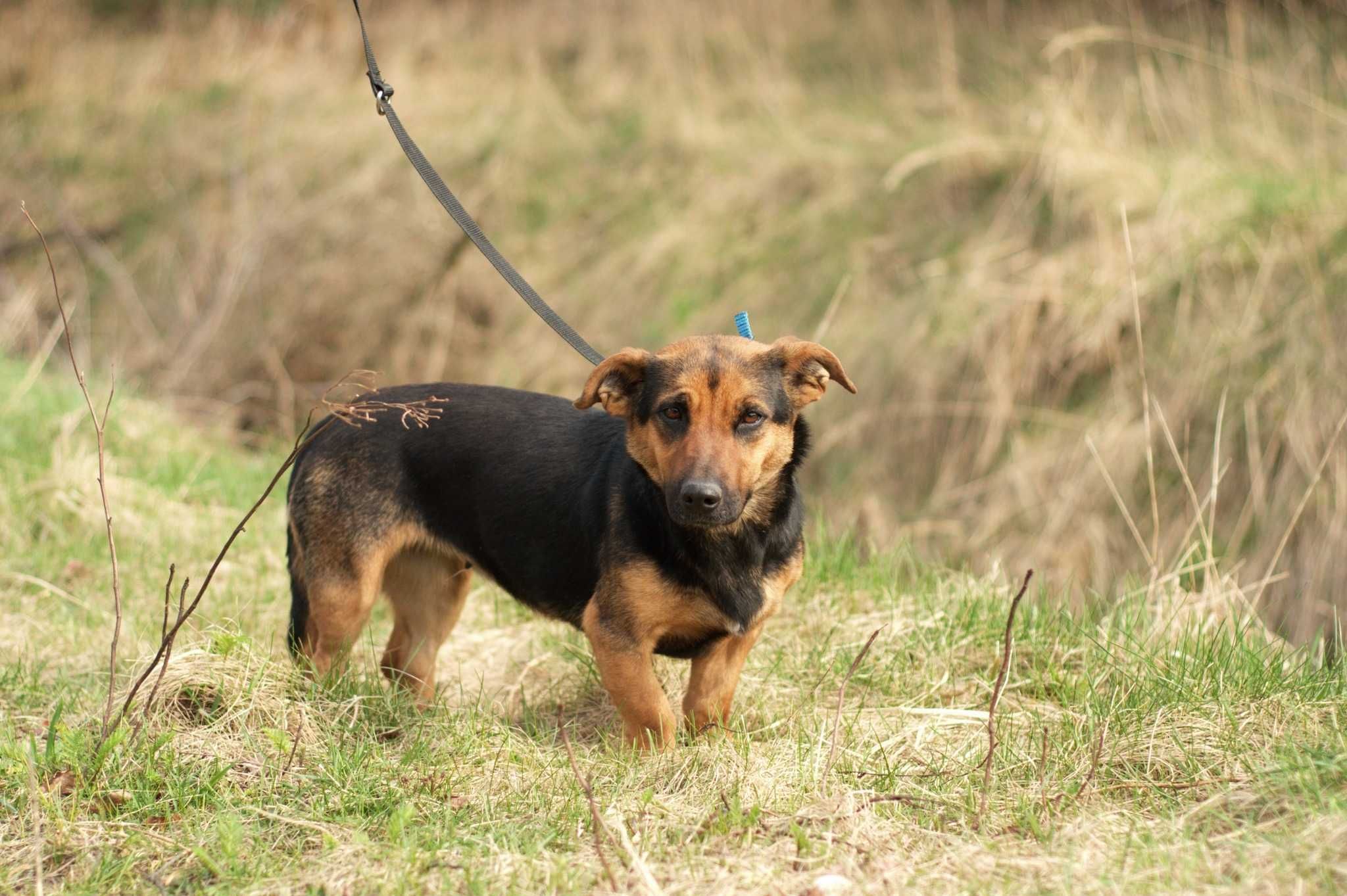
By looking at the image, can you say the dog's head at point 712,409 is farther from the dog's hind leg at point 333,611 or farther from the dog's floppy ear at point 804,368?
the dog's hind leg at point 333,611

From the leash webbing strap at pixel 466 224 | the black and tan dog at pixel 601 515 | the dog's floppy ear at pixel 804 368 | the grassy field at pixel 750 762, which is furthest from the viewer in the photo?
the leash webbing strap at pixel 466 224

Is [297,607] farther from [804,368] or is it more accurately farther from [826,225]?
[826,225]

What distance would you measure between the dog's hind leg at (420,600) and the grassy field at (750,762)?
19cm

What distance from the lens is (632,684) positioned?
4039 mm

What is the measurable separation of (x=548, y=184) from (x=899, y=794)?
9385mm

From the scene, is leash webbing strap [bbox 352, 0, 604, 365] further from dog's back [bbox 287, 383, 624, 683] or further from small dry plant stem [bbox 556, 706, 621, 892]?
small dry plant stem [bbox 556, 706, 621, 892]

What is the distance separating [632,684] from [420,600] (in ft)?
4.31

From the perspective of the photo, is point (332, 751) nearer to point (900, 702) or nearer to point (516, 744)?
point (516, 744)

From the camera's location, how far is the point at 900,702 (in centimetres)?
455

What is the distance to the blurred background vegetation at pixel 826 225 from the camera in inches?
293

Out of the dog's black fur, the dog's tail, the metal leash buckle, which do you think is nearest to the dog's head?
the dog's black fur

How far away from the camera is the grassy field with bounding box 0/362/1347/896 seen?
3.17 m

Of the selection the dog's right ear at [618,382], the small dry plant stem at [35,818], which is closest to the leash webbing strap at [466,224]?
the dog's right ear at [618,382]

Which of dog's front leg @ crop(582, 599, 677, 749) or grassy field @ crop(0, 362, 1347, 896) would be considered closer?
grassy field @ crop(0, 362, 1347, 896)
